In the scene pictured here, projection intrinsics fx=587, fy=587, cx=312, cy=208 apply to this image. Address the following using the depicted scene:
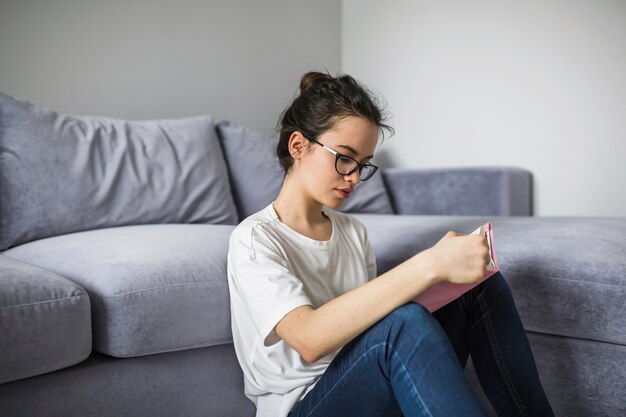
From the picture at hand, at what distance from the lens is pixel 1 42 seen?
1.82 m

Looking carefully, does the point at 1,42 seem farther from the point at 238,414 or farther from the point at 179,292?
the point at 238,414

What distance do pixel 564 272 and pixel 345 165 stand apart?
532mm

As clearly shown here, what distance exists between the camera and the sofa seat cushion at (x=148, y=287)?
43.2 inches

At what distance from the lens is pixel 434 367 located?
0.81 metres

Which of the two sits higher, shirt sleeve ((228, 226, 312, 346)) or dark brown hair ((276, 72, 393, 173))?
dark brown hair ((276, 72, 393, 173))

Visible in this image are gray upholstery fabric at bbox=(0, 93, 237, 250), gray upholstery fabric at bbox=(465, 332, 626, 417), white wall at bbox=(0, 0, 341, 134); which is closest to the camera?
gray upholstery fabric at bbox=(465, 332, 626, 417)

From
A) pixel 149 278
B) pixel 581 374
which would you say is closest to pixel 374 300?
pixel 149 278

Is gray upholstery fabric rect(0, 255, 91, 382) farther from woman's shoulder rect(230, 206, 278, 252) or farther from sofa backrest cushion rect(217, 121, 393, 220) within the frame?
sofa backrest cushion rect(217, 121, 393, 220)

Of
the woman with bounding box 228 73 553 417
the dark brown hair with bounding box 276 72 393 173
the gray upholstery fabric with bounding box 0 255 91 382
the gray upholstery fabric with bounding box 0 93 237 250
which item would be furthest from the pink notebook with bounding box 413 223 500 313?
the gray upholstery fabric with bounding box 0 93 237 250

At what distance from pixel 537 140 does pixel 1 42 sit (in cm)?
191

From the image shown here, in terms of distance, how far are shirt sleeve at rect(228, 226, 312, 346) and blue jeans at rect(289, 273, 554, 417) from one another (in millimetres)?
113

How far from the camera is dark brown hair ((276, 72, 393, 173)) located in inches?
42.8

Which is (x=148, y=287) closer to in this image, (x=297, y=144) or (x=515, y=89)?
(x=297, y=144)

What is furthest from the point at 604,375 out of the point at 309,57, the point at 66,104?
the point at 309,57
